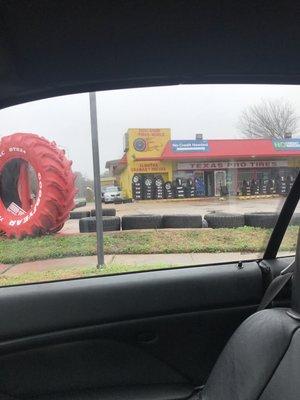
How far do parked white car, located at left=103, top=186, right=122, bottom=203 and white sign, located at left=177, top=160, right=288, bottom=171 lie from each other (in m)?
0.45

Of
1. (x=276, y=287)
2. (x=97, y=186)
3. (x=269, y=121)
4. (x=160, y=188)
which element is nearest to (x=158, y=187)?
(x=160, y=188)

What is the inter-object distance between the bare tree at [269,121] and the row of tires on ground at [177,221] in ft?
1.56

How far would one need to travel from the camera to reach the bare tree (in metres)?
2.25

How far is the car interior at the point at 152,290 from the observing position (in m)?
1.50

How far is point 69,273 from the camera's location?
2.58 metres

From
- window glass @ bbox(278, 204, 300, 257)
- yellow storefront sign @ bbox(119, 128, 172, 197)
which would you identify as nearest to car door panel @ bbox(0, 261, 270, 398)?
window glass @ bbox(278, 204, 300, 257)

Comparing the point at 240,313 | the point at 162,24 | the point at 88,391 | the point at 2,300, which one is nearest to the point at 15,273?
the point at 2,300

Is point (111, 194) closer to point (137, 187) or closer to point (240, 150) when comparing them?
point (137, 187)

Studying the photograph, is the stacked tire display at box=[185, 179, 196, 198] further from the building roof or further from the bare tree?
the bare tree

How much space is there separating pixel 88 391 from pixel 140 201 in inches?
37.4

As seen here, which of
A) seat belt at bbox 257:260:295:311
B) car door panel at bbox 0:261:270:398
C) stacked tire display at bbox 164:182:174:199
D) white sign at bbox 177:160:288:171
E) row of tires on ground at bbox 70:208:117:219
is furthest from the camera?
row of tires on ground at bbox 70:208:117:219

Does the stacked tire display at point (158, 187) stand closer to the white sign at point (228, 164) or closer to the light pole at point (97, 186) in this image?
the white sign at point (228, 164)

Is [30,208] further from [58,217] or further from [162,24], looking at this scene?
[162,24]

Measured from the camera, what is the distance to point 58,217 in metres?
2.91
